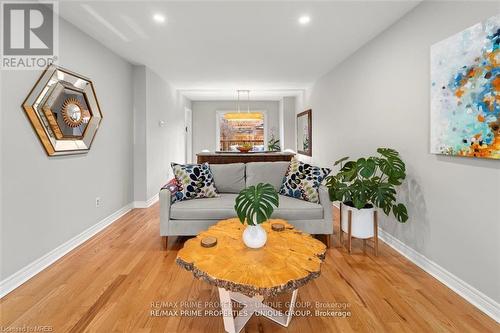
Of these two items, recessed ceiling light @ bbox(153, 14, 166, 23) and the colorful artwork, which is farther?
recessed ceiling light @ bbox(153, 14, 166, 23)

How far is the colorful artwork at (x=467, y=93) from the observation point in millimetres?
1742

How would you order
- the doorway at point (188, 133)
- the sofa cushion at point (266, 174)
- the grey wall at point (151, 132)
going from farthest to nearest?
the doorway at point (188, 133) < the grey wall at point (151, 132) < the sofa cushion at point (266, 174)

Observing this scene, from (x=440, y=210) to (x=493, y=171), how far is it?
592 mm

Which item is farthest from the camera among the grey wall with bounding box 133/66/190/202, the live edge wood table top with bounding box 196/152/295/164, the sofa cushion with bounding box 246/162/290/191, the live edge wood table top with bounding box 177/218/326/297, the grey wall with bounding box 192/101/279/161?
the grey wall with bounding box 192/101/279/161

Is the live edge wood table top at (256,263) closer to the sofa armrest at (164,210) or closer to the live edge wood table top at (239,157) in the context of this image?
the sofa armrest at (164,210)

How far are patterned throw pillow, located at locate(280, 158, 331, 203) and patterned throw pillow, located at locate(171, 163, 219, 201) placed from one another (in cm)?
87

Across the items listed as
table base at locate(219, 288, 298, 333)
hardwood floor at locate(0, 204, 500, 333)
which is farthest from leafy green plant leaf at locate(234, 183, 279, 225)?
hardwood floor at locate(0, 204, 500, 333)

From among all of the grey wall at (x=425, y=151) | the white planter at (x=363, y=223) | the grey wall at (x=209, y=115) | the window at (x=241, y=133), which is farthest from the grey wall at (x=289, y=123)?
the white planter at (x=363, y=223)

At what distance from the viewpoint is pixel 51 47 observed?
261cm

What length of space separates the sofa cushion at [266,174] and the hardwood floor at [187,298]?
1.07 meters

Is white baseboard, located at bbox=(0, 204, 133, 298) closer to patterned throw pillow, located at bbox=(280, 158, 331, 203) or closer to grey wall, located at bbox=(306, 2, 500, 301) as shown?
patterned throw pillow, located at bbox=(280, 158, 331, 203)

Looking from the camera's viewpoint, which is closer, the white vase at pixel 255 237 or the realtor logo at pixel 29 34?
the white vase at pixel 255 237

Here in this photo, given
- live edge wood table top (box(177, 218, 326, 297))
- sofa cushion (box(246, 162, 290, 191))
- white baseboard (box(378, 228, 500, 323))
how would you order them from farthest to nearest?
sofa cushion (box(246, 162, 290, 191)) < white baseboard (box(378, 228, 500, 323)) < live edge wood table top (box(177, 218, 326, 297))

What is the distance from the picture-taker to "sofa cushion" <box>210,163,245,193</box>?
3.39 metres
